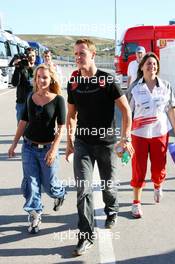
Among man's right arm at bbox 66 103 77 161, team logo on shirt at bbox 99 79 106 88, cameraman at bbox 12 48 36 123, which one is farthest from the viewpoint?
cameraman at bbox 12 48 36 123

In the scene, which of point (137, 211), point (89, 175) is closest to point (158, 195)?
point (137, 211)

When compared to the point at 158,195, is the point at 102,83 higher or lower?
higher

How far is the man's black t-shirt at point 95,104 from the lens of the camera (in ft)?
14.1

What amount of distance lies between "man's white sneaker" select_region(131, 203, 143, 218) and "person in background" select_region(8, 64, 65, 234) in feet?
3.41

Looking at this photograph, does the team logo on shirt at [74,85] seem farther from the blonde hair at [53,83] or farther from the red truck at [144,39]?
the red truck at [144,39]

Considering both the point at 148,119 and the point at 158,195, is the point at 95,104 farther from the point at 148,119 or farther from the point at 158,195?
the point at 158,195

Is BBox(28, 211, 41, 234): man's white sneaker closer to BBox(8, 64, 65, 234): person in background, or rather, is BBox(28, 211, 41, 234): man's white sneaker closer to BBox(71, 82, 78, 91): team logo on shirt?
BBox(8, 64, 65, 234): person in background

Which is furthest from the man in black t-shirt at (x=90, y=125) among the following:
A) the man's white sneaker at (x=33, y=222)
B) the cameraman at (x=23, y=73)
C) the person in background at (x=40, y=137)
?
the cameraman at (x=23, y=73)

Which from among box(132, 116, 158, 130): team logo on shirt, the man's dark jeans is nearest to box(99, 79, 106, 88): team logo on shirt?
the man's dark jeans

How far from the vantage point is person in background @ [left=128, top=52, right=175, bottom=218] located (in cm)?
527

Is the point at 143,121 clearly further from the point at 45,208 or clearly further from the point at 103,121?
the point at 45,208

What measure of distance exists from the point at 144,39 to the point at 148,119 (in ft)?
53.1

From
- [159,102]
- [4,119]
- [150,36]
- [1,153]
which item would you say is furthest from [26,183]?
[150,36]

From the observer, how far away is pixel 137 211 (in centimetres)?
522
